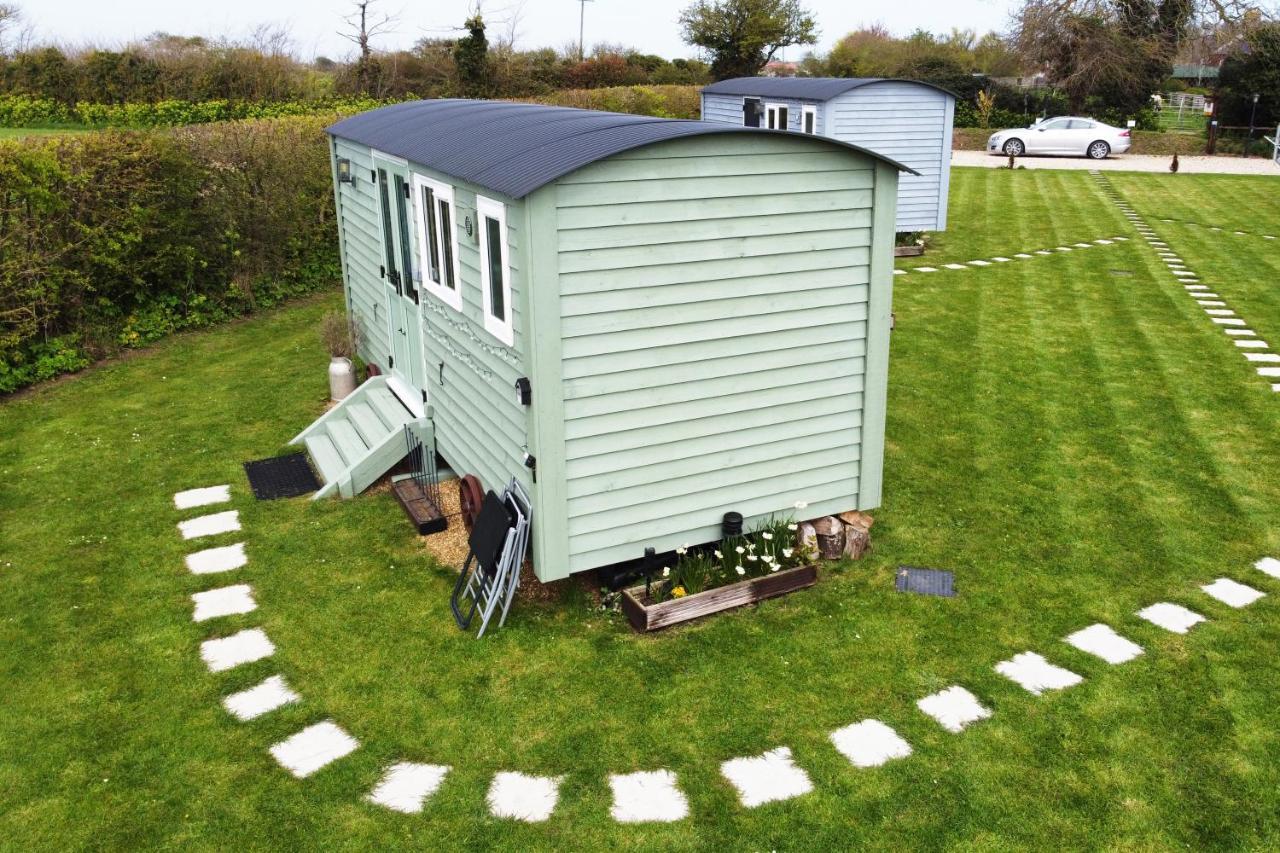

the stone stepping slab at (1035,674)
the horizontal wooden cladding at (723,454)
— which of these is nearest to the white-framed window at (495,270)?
the horizontal wooden cladding at (723,454)

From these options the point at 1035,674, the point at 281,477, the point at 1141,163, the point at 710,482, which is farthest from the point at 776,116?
the point at 1141,163

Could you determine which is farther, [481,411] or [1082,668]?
[481,411]

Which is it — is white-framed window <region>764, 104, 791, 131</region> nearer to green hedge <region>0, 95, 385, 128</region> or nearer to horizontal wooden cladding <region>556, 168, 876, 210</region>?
horizontal wooden cladding <region>556, 168, 876, 210</region>

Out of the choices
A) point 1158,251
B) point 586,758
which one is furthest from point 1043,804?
point 1158,251

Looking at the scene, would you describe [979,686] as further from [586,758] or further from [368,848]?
[368,848]

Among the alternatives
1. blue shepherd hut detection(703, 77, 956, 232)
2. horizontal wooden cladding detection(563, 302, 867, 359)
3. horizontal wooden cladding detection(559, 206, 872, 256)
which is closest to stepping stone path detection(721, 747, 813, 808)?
horizontal wooden cladding detection(563, 302, 867, 359)

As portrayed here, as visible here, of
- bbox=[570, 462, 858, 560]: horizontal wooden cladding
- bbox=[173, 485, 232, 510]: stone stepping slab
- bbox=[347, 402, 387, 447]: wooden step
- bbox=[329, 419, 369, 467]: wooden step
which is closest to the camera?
bbox=[570, 462, 858, 560]: horizontal wooden cladding

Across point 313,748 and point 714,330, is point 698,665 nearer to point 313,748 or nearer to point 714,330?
point 714,330
